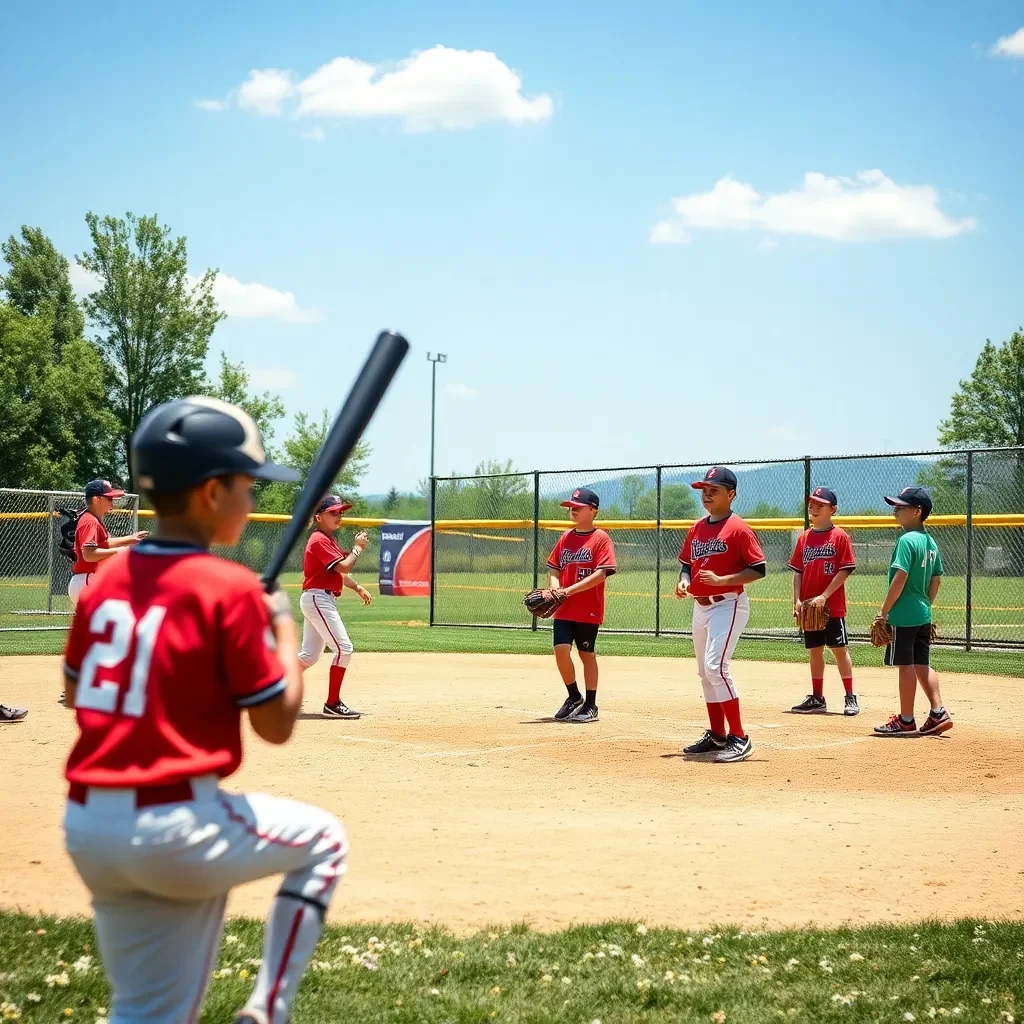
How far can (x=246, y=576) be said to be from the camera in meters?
2.71

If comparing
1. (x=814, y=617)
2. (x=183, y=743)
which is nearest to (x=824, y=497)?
(x=814, y=617)

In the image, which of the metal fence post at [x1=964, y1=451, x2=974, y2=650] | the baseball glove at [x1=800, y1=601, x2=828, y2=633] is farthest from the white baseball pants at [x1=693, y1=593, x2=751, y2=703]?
the metal fence post at [x1=964, y1=451, x2=974, y2=650]

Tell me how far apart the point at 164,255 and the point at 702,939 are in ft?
167

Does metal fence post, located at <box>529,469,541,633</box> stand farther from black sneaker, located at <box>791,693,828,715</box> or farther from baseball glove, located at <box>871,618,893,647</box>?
baseball glove, located at <box>871,618,893,647</box>

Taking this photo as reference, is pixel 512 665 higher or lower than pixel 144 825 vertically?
lower

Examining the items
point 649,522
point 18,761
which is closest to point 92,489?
point 18,761

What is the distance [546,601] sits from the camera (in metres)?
11.1

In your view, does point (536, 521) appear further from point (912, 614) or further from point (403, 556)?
point (403, 556)

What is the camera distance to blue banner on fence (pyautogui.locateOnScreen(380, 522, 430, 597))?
1374 inches

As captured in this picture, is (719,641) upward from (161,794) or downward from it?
downward

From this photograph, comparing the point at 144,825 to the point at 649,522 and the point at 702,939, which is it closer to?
the point at 702,939

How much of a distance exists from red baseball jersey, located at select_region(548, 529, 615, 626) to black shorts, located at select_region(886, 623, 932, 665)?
2.58 m

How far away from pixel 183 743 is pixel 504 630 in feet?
64.6

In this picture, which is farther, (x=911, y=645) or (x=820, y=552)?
(x=820, y=552)
